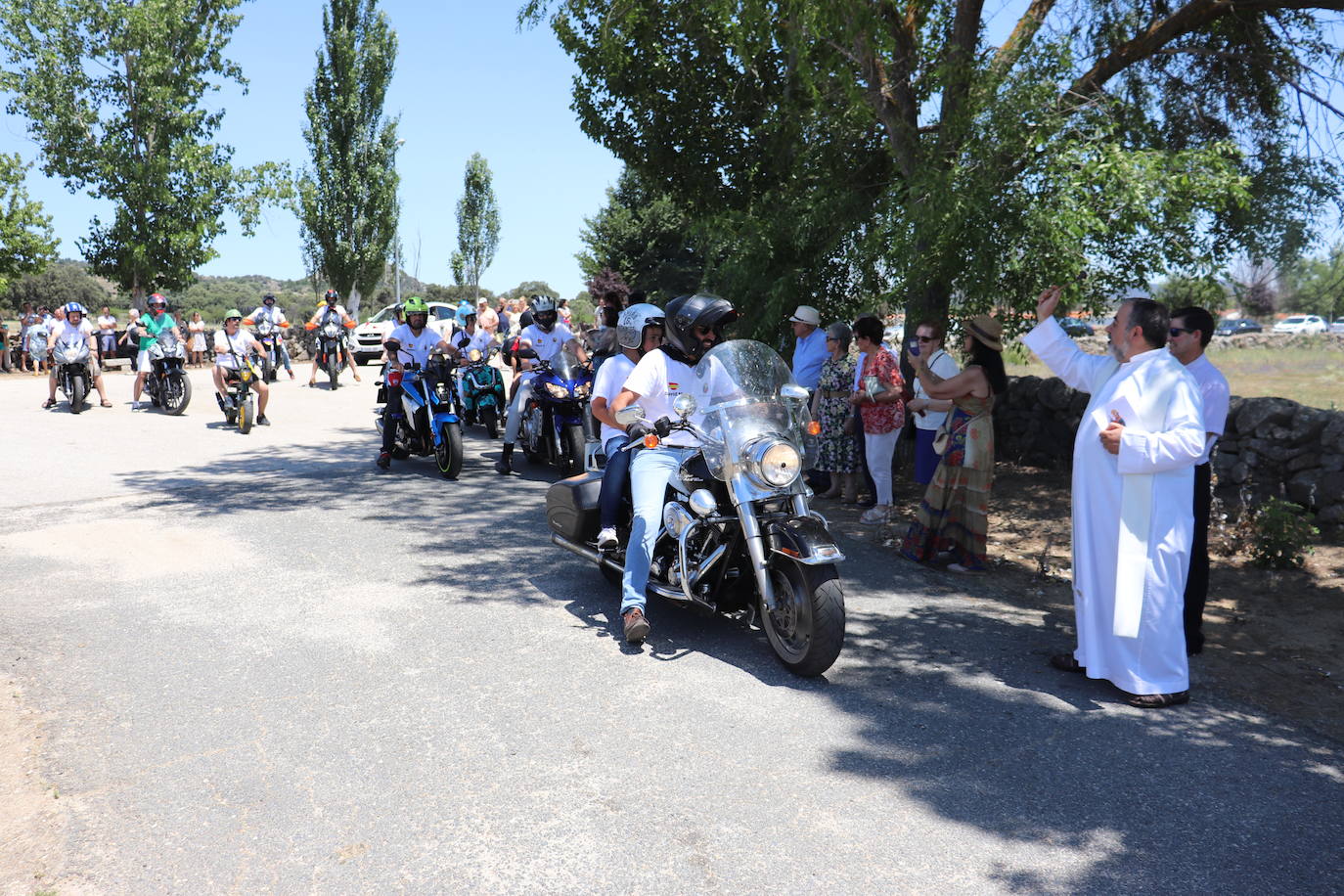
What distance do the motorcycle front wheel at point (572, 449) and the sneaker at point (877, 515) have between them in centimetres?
324

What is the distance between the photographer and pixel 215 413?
1631 centimetres

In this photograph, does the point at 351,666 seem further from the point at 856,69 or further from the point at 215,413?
the point at 215,413

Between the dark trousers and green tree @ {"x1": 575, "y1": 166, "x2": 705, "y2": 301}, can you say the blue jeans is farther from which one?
green tree @ {"x1": 575, "y1": 166, "x2": 705, "y2": 301}

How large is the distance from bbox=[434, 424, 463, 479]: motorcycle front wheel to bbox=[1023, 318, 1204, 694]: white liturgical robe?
694cm

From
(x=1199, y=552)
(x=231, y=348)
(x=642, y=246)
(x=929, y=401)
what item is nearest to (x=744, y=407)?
(x=1199, y=552)

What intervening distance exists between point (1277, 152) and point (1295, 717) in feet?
22.3

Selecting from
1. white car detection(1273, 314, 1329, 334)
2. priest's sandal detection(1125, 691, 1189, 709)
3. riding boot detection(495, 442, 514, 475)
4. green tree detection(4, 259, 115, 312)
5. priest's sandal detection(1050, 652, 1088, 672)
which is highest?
green tree detection(4, 259, 115, 312)

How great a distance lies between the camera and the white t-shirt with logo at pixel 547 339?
37.9 ft

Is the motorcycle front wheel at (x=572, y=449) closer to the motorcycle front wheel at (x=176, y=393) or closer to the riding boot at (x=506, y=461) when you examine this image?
the riding boot at (x=506, y=461)

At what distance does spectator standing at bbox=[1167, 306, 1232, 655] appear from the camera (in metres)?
5.59

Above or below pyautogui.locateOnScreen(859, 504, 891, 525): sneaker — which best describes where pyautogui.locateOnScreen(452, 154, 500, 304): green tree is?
above

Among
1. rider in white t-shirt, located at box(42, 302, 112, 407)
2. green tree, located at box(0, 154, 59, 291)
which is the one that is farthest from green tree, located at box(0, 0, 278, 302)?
rider in white t-shirt, located at box(42, 302, 112, 407)

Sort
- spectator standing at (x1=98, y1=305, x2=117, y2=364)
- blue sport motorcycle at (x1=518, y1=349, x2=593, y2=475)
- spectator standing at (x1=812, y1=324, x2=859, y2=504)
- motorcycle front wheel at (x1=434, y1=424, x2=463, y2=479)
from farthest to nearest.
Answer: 1. spectator standing at (x1=98, y1=305, x2=117, y2=364)
2. blue sport motorcycle at (x1=518, y1=349, x2=593, y2=475)
3. motorcycle front wheel at (x1=434, y1=424, x2=463, y2=479)
4. spectator standing at (x1=812, y1=324, x2=859, y2=504)

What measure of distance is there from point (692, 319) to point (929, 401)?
333 cm
